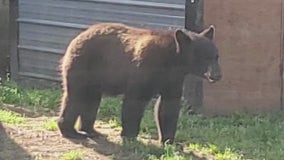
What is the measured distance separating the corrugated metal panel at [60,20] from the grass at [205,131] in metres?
0.93

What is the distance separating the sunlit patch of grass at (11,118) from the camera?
7.74m

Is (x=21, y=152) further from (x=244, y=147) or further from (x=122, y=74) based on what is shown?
(x=244, y=147)

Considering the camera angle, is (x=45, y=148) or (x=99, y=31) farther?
(x=99, y=31)

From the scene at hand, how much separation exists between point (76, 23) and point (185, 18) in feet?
5.31

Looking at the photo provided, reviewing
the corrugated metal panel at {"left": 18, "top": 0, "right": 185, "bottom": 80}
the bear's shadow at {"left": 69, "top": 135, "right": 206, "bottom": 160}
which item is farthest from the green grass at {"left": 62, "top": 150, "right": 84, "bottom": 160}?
the corrugated metal panel at {"left": 18, "top": 0, "right": 185, "bottom": 80}

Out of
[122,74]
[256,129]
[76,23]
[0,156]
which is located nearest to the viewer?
[0,156]

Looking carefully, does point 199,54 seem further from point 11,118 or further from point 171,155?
point 11,118

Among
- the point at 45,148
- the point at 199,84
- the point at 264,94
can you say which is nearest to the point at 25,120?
the point at 45,148

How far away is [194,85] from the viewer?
29.0ft

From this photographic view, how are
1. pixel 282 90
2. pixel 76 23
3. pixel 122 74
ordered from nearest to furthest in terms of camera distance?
pixel 122 74 → pixel 282 90 → pixel 76 23

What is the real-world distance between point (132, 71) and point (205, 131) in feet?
3.99

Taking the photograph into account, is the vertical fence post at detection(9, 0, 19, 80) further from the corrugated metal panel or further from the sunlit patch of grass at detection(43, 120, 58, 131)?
the sunlit patch of grass at detection(43, 120, 58, 131)

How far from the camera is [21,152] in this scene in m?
6.63

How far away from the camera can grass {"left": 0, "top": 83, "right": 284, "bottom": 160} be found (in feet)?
22.4
